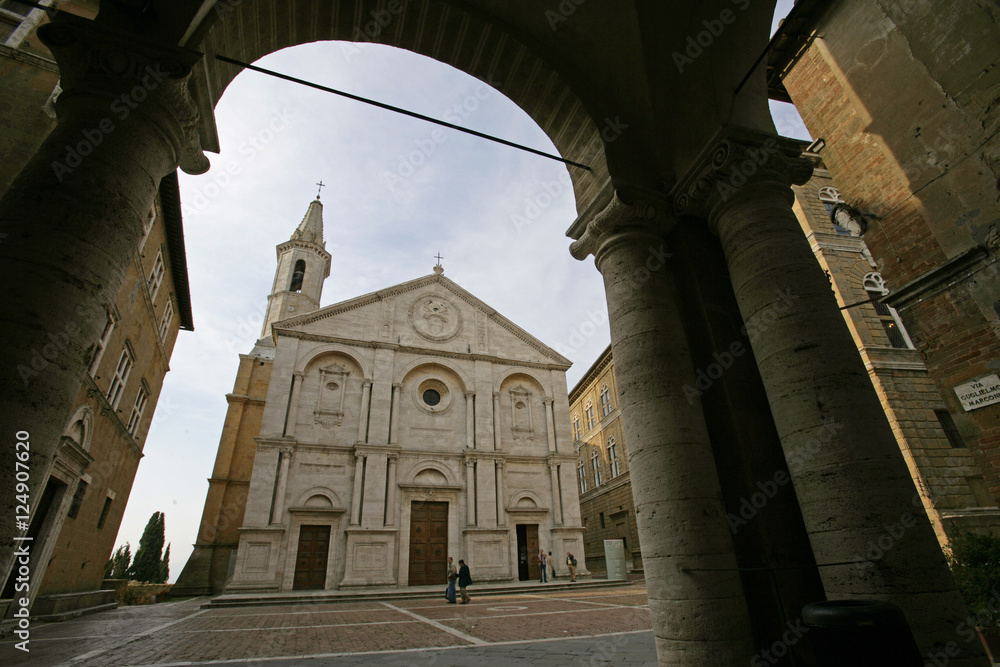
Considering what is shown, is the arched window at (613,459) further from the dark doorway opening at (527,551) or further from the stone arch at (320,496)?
the stone arch at (320,496)

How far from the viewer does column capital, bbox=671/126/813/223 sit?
417 cm

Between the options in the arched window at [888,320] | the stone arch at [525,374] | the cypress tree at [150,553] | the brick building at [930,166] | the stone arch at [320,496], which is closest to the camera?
the brick building at [930,166]

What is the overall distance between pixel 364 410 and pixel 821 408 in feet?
68.0

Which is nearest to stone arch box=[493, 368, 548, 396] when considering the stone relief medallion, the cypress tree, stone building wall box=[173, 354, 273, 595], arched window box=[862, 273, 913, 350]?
the stone relief medallion

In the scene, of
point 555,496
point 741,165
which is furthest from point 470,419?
point 741,165

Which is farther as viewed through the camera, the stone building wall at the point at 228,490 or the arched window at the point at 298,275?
the arched window at the point at 298,275

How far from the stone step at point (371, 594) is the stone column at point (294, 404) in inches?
Answer: 249

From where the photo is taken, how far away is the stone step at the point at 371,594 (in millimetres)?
15438

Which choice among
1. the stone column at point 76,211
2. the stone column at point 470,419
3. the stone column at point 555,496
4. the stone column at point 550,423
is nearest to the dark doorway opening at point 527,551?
the stone column at point 555,496

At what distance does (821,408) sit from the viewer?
3.15 m

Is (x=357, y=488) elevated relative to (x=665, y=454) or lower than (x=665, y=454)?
elevated

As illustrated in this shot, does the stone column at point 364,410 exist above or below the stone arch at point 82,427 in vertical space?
above

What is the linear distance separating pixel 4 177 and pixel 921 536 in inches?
520

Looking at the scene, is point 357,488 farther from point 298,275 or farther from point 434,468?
point 298,275
